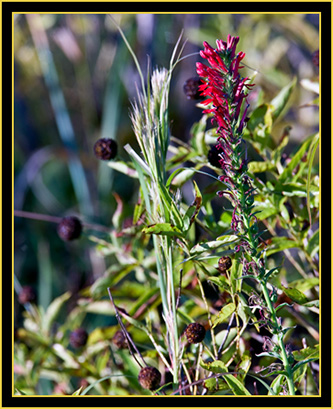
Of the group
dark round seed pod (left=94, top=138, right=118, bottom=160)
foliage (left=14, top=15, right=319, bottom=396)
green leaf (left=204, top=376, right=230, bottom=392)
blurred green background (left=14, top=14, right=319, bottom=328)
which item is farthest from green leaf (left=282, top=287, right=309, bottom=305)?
blurred green background (left=14, top=14, right=319, bottom=328)

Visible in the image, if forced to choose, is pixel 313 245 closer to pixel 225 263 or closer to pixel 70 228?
pixel 225 263

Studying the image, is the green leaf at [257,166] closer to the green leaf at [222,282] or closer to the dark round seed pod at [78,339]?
the green leaf at [222,282]

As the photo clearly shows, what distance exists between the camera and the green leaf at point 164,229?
445 millimetres

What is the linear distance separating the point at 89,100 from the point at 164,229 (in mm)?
1339

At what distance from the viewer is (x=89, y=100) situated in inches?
67.3

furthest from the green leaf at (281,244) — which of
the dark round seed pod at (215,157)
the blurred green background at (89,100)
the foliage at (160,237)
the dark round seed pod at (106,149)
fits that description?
the blurred green background at (89,100)

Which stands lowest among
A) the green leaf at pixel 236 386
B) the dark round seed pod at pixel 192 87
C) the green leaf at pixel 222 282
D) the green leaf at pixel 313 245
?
the green leaf at pixel 236 386

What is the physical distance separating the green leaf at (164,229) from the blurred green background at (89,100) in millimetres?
662

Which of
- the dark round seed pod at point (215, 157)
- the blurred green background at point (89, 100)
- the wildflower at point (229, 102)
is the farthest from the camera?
the blurred green background at point (89, 100)

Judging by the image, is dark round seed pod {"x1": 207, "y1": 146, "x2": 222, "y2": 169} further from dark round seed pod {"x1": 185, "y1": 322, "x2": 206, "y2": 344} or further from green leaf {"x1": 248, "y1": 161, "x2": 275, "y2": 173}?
dark round seed pod {"x1": 185, "y1": 322, "x2": 206, "y2": 344}

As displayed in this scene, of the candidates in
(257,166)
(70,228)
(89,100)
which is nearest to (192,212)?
(257,166)

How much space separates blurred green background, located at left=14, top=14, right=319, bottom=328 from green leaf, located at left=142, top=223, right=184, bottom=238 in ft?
2.17
